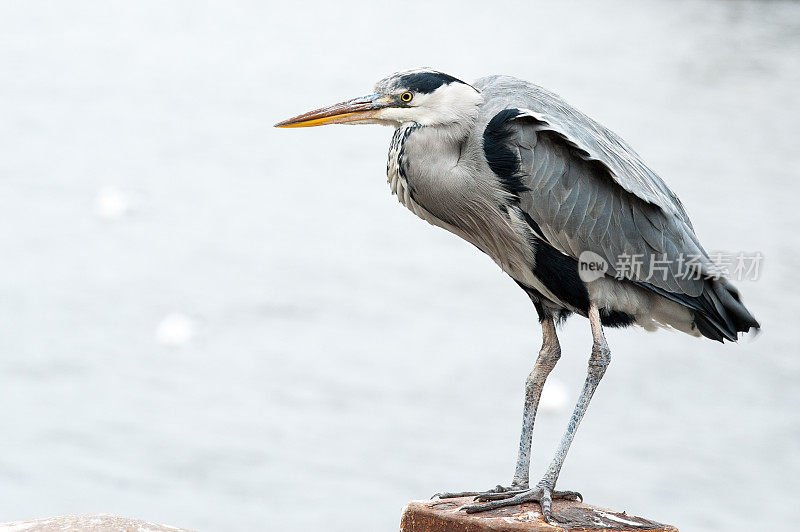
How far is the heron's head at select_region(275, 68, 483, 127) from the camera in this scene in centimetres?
316

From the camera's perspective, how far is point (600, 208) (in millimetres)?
3281

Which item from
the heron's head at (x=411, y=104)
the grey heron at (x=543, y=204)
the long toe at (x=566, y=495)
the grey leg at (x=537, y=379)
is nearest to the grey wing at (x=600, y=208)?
the grey heron at (x=543, y=204)

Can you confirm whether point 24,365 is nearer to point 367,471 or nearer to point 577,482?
point 367,471

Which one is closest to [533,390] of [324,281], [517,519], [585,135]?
[517,519]

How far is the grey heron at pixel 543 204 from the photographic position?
10.4 feet

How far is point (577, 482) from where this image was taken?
28.5 ft

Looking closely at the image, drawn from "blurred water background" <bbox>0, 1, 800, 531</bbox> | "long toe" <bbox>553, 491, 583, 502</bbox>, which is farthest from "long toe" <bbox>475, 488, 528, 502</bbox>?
"blurred water background" <bbox>0, 1, 800, 531</bbox>

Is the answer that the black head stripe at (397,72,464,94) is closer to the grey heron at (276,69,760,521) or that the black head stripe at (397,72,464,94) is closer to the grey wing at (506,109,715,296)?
the grey heron at (276,69,760,521)

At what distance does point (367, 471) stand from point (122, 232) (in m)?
4.94

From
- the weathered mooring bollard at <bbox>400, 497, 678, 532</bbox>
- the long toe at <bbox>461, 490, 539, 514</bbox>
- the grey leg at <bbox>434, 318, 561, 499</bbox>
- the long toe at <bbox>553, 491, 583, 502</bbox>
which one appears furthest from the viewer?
the grey leg at <bbox>434, 318, 561, 499</bbox>

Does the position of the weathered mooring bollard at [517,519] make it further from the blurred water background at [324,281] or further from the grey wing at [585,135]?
the blurred water background at [324,281]

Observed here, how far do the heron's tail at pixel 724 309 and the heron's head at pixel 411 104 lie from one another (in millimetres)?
928

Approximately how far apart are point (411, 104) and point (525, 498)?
1190 millimetres

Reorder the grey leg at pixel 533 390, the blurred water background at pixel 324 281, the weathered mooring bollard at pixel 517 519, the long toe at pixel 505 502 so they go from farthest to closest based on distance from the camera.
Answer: the blurred water background at pixel 324 281 → the grey leg at pixel 533 390 → the long toe at pixel 505 502 → the weathered mooring bollard at pixel 517 519
